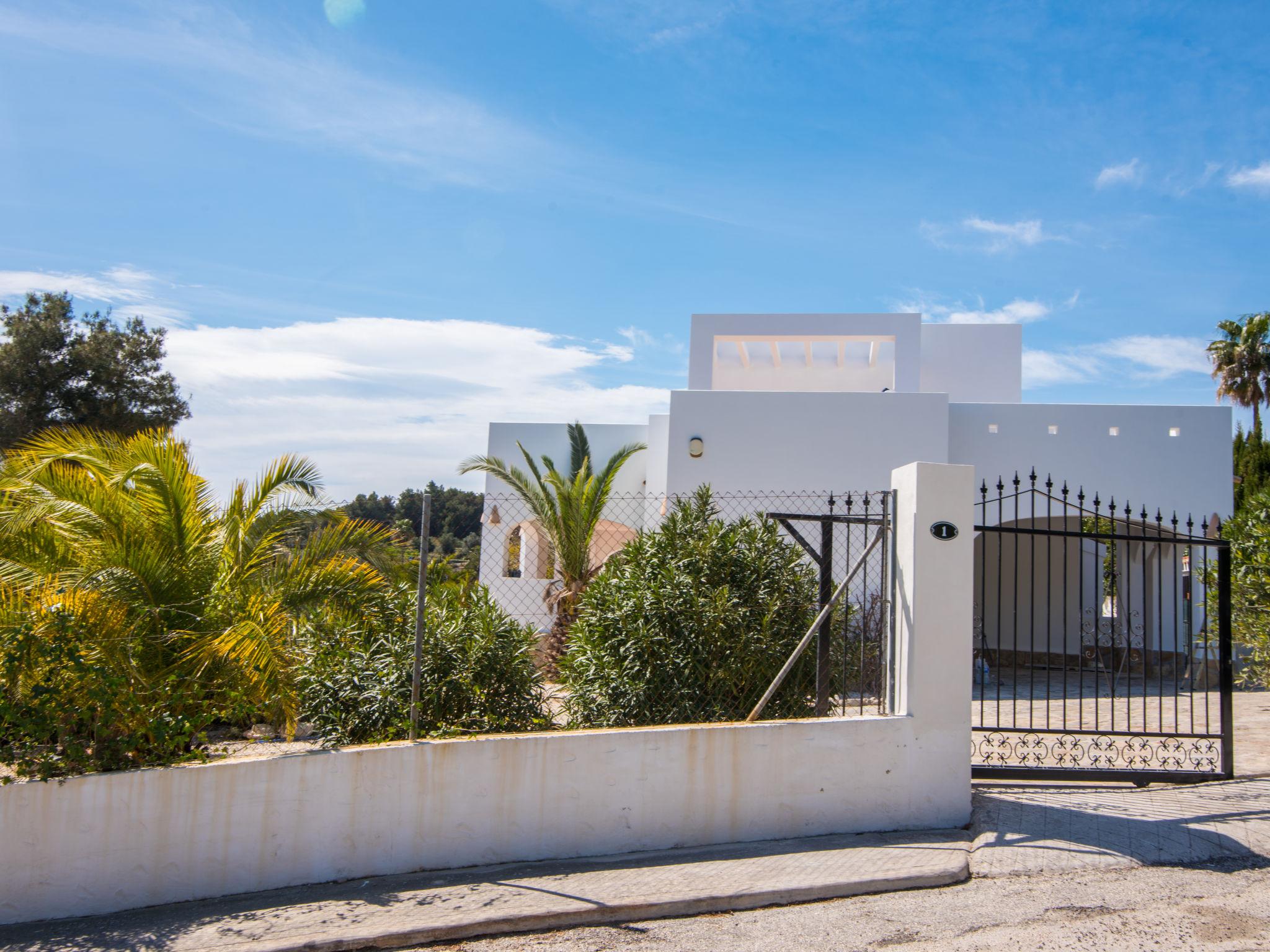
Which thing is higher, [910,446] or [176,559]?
[910,446]

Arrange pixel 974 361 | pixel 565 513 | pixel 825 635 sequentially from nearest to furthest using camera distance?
pixel 825 635 → pixel 565 513 → pixel 974 361

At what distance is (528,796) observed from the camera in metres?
5.14

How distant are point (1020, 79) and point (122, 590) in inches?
348

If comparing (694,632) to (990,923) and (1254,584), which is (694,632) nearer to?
(990,923)

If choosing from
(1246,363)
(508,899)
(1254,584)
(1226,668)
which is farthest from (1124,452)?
(1246,363)

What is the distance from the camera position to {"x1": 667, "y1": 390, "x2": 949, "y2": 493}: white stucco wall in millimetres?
14180

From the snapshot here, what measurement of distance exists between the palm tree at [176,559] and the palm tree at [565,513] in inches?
223

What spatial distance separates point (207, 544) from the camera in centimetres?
699

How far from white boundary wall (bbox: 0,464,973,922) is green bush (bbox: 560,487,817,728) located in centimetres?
79

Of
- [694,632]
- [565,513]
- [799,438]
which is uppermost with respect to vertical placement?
[799,438]

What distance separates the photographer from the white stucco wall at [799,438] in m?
14.2

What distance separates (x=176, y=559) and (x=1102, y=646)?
16.5m

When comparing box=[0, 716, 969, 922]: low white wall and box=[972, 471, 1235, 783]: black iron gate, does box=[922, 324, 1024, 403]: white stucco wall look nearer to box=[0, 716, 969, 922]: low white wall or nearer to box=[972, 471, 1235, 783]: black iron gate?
box=[972, 471, 1235, 783]: black iron gate

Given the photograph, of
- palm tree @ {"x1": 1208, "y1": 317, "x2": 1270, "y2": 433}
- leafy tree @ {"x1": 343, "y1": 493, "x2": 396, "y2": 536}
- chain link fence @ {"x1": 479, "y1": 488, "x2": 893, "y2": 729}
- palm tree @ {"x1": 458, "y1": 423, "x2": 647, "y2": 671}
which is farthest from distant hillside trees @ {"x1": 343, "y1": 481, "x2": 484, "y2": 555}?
palm tree @ {"x1": 1208, "y1": 317, "x2": 1270, "y2": 433}
